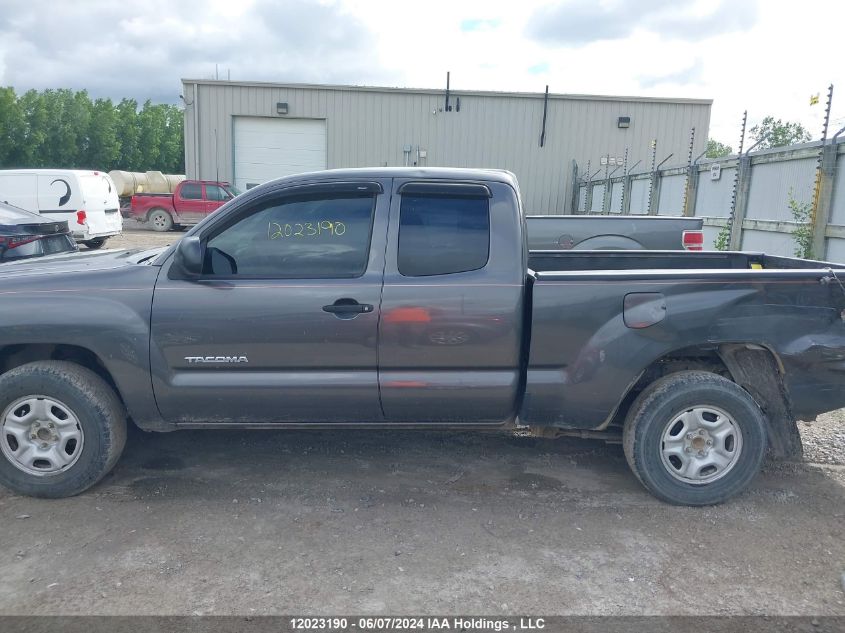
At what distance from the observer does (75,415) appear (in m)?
3.92

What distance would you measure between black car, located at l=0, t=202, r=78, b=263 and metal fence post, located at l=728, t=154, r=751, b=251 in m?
9.88

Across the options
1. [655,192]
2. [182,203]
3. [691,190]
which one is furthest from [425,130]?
[691,190]

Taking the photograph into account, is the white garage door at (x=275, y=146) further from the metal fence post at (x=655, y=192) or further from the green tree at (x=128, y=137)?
the green tree at (x=128, y=137)

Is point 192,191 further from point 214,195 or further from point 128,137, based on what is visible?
point 128,137

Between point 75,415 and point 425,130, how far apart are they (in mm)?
22857

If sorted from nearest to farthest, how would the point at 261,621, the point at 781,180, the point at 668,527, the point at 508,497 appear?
the point at 261,621
the point at 668,527
the point at 508,497
the point at 781,180

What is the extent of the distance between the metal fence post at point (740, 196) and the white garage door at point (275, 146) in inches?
695

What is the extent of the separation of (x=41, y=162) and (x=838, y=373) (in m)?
53.8

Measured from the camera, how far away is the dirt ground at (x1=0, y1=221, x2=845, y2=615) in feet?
10.2

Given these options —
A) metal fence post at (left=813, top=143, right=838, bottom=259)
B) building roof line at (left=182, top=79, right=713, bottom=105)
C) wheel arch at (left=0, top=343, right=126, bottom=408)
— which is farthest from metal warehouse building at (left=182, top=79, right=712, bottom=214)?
wheel arch at (left=0, top=343, right=126, bottom=408)

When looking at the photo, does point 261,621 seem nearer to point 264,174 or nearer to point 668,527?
point 668,527

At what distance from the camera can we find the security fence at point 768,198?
8.51m

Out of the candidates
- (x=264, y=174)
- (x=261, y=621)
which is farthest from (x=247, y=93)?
(x=261, y=621)

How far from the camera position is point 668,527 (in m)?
3.79
